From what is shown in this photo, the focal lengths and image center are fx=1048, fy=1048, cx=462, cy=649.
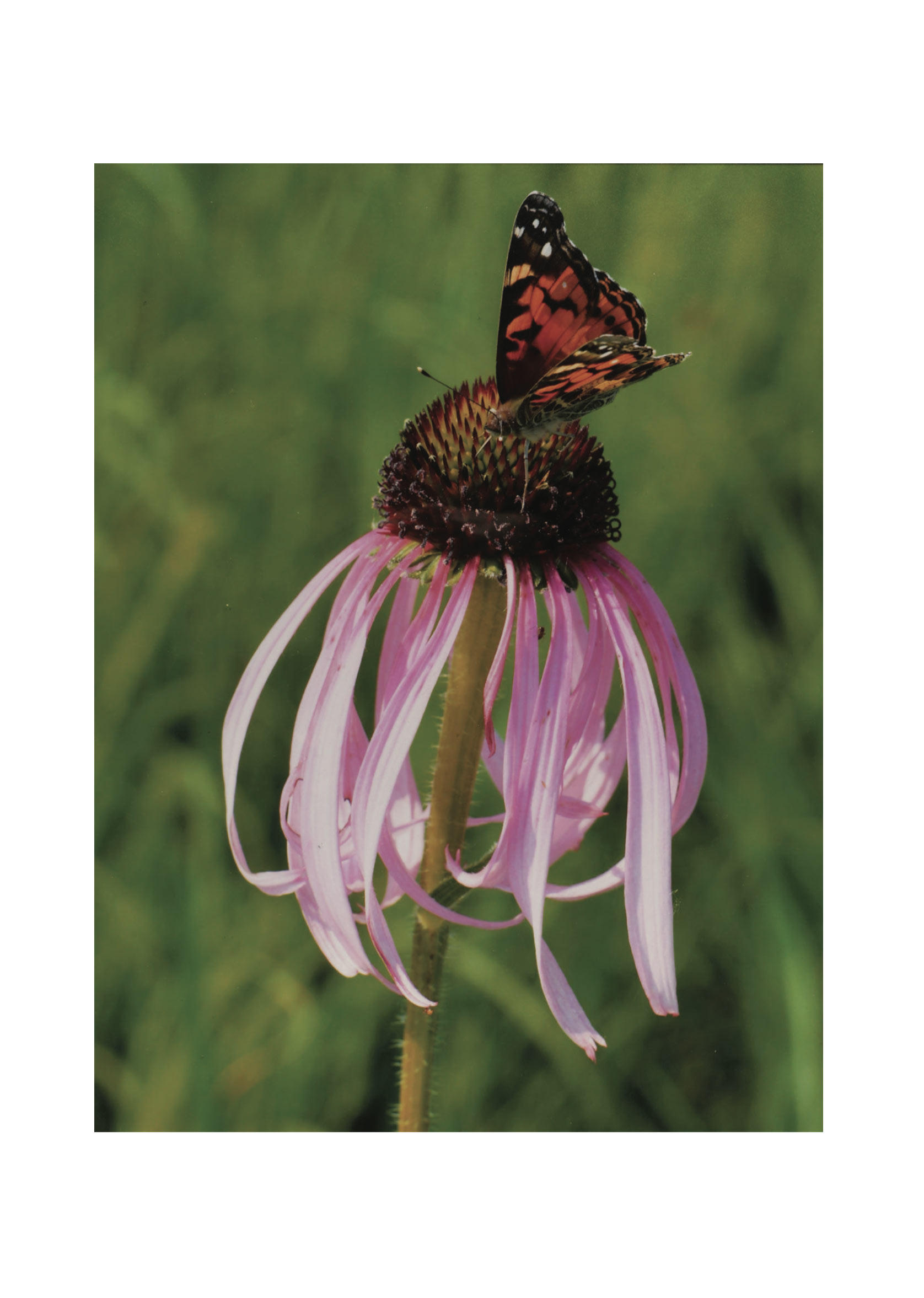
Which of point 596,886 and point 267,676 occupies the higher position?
point 267,676

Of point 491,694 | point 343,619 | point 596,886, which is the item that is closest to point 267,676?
point 343,619

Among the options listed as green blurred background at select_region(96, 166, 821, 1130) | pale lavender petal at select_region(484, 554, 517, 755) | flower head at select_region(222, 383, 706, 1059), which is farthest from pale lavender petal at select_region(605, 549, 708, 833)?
green blurred background at select_region(96, 166, 821, 1130)

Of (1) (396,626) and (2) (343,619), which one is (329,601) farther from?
(2) (343,619)

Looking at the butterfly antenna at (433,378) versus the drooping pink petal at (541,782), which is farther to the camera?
the butterfly antenna at (433,378)

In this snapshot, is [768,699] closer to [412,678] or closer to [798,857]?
Answer: [798,857]

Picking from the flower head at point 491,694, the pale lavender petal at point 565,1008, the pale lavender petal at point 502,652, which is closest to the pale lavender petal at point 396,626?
the flower head at point 491,694

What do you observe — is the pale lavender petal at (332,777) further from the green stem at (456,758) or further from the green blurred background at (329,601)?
the green blurred background at (329,601)

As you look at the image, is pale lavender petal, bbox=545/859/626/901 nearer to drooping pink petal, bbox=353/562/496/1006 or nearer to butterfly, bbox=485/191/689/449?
drooping pink petal, bbox=353/562/496/1006

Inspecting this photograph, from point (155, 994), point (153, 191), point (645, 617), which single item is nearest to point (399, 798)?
point (645, 617)
